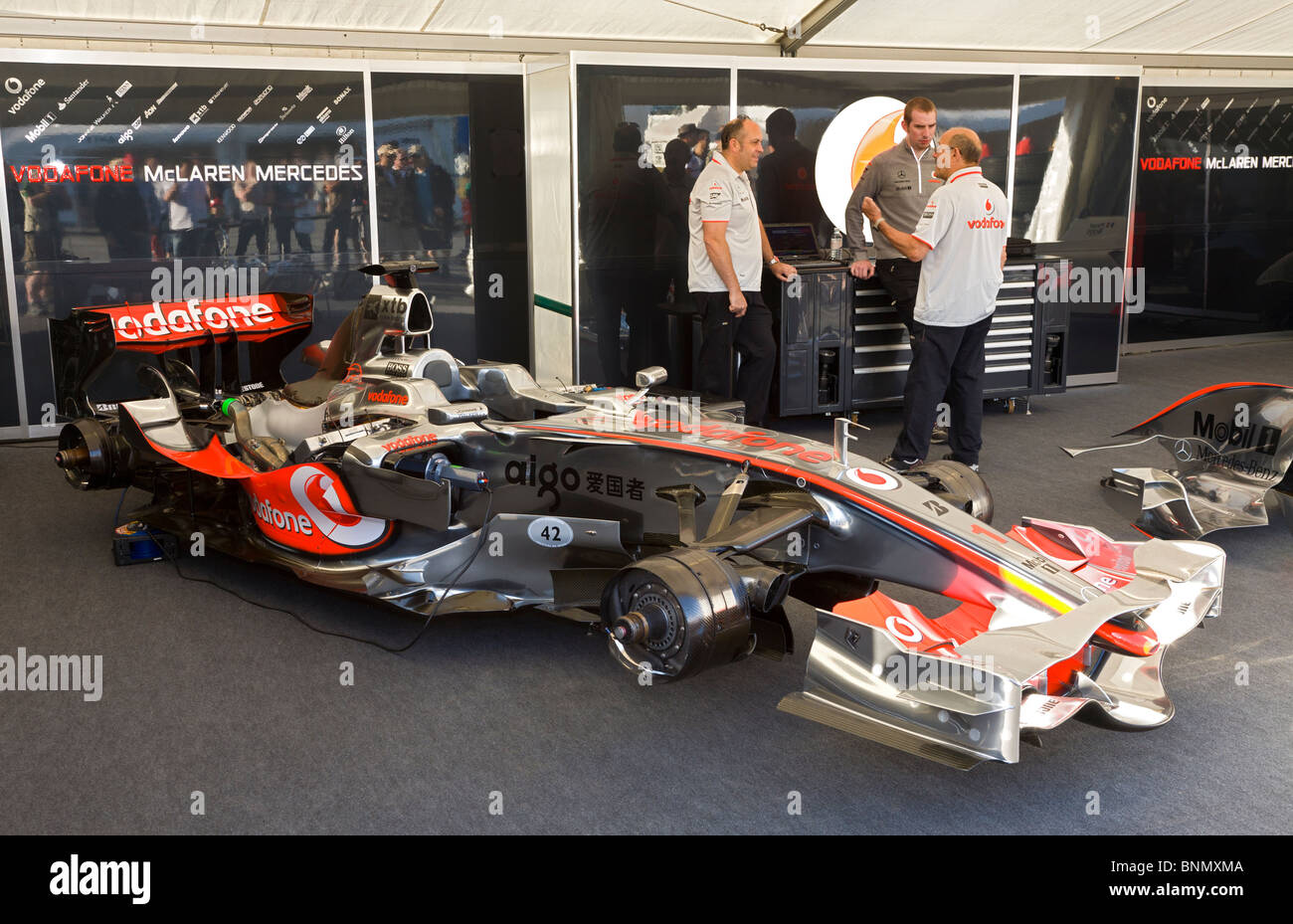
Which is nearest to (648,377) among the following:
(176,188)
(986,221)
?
(986,221)

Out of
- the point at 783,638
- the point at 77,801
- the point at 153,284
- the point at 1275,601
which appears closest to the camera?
the point at 77,801

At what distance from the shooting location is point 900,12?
25.4ft

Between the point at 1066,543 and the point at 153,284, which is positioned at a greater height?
the point at 153,284

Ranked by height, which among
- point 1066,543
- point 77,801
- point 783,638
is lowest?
point 77,801

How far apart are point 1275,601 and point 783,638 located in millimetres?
1911

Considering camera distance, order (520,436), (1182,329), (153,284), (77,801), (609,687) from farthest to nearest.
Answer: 1. (1182,329)
2. (153,284)
3. (520,436)
4. (609,687)
5. (77,801)

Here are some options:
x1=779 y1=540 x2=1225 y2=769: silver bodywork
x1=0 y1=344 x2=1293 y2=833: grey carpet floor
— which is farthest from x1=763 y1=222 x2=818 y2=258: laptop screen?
x1=779 y1=540 x2=1225 y2=769: silver bodywork

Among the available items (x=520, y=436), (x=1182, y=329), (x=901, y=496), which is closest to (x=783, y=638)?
(x=901, y=496)

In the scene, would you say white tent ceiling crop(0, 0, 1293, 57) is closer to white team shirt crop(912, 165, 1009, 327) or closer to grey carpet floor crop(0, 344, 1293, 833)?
white team shirt crop(912, 165, 1009, 327)

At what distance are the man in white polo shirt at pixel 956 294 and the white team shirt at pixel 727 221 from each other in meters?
0.93

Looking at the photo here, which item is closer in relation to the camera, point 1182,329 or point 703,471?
point 703,471

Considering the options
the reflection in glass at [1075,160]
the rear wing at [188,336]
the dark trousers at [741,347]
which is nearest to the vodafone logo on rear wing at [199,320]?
the rear wing at [188,336]

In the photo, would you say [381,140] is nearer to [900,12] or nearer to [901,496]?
[900,12]

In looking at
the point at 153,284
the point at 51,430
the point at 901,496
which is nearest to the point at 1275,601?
the point at 901,496
